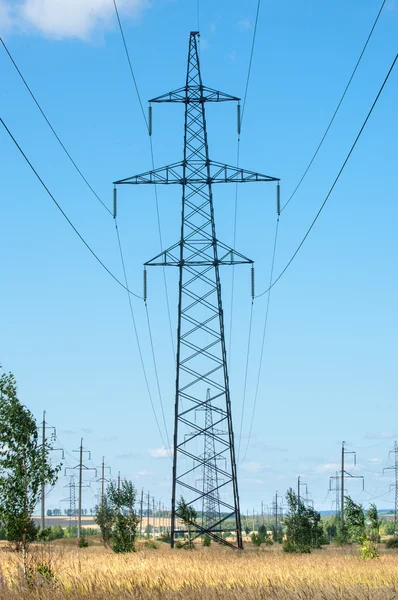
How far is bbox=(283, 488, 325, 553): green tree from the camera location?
7496 centimetres

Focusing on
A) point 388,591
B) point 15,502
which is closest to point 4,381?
point 15,502

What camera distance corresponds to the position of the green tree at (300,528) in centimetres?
7496

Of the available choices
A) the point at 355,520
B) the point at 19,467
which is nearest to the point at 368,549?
the point at 355,520

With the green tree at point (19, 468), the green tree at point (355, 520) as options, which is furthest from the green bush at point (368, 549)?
the green tree at point (19, 468)

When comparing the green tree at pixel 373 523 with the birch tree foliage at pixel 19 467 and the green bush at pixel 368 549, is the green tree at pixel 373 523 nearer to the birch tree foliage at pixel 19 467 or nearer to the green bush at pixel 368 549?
the green bush at pixel 368 549

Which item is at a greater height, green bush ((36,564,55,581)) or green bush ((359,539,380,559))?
green bush ((36,564,55,581))

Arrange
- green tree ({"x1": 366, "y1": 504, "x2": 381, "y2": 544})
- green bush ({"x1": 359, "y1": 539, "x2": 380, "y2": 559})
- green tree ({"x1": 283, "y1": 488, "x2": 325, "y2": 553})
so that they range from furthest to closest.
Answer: green tree ({"x1": 283, "y1": 488, "x2": 325, "y2": 553})
green tree ({"x1": 366, "y1": 504, "x2": 381, "y2": 544})
green bush ({"x1": 359, "y1": 539, "x2": 380, "y2": 559})

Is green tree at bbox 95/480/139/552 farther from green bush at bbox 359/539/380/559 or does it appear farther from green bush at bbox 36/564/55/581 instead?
green bush at bbox 36/564/55/581

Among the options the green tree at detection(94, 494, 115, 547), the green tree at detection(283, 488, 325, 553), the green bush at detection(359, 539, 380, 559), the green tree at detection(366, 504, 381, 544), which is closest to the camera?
the green bush at detection(359, 539, 380, 559)

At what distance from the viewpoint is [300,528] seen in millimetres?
76938

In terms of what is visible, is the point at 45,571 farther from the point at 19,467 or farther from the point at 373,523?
the point at 373,523

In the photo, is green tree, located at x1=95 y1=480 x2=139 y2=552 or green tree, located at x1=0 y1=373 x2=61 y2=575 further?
green tree, located at x1=95 y1=480 x2=139 y2=552

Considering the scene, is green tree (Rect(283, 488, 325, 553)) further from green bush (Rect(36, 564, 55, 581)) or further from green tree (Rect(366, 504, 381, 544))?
green bush (Rect(36, 564, 55, 581))

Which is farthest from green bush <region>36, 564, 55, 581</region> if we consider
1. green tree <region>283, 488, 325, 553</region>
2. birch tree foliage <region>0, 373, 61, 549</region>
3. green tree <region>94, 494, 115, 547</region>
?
green tree <region>94, 494, 115, 547</region>
